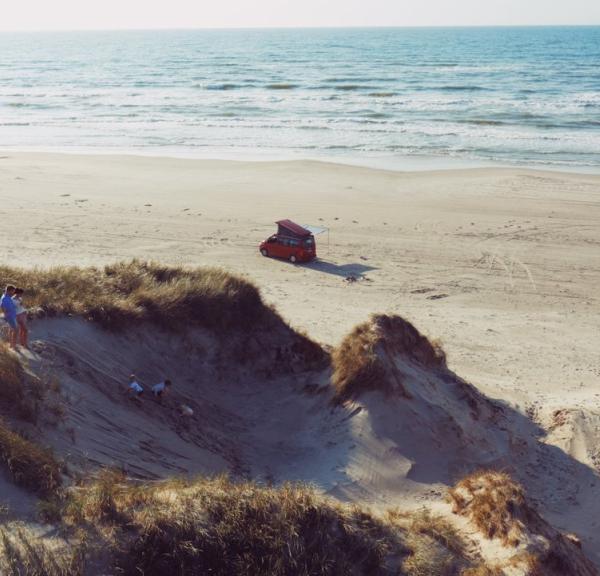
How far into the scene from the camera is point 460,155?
45.3 m

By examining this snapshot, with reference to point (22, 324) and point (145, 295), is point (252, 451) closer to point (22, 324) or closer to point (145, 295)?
point (145, 295)

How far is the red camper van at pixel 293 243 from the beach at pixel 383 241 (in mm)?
421

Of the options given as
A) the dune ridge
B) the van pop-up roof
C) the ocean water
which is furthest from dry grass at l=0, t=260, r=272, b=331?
the ocean water

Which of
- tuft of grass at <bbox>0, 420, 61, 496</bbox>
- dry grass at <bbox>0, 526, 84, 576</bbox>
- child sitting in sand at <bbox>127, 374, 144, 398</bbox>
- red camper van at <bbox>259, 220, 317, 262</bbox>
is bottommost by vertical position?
red camper van at <bbox>259, 220, 317, 262</bbox>

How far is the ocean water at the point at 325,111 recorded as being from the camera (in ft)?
157

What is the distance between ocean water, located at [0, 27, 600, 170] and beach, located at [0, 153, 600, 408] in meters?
6.07

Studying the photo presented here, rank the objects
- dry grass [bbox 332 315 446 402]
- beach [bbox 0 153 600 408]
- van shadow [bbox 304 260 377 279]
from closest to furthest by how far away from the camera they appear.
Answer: dry grass [bbox 332 315 446 402] < beach [bbox 0 153 600 408] < van shadow [bbox 304 260 377 279]

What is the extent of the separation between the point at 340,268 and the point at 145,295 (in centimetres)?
1333

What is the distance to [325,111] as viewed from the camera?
62125 millimetres

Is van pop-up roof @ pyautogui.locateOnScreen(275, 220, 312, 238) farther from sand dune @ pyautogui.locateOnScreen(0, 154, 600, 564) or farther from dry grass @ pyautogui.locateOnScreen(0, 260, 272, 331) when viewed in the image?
dry grass @ pyautogui.locateOnScreen(0, 260, 272, 331)

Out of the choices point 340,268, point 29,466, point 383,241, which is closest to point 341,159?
point 383,241

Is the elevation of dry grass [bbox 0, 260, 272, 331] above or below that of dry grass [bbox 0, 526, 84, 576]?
above

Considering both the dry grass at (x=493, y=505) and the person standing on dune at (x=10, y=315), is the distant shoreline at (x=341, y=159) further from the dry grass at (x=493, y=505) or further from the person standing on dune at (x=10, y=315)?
the dry grass at (x=493, y=505)

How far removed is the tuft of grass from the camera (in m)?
8.12
